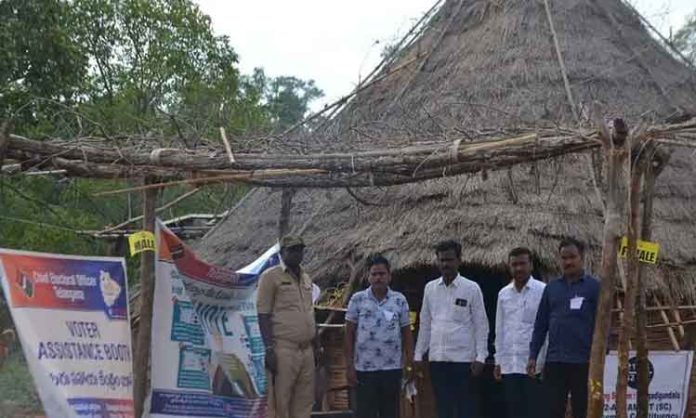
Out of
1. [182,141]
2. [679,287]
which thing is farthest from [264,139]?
[679,287]

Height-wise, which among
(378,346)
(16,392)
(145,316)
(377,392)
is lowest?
(16,392)

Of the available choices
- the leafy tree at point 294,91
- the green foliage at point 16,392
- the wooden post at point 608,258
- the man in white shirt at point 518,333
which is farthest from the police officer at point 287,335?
the leafy tree at point 294,91

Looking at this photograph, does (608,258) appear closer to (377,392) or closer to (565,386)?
(565,386)

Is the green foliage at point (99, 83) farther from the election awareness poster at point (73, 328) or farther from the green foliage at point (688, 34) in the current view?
the green foliage at point (688, 34)

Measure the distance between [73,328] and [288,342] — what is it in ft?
5.12

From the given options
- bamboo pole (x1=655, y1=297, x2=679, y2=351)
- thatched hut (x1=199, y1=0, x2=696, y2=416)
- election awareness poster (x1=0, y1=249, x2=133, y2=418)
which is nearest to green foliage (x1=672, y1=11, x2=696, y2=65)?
thatched hut (x1=199, y1=0, x2=696, y2=416)

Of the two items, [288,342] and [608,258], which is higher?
[608,258]

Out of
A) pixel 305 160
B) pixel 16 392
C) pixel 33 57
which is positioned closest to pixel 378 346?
pixel 305 160

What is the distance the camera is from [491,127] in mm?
8844

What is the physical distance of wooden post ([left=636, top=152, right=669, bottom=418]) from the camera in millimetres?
7598

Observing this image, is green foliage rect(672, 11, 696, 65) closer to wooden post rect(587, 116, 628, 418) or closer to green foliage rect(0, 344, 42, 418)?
green foliage rect(0, 344, 42, 418)

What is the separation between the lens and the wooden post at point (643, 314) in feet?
24.9

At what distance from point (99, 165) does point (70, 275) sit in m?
1.06

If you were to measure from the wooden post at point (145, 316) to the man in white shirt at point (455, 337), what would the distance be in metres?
2.16
